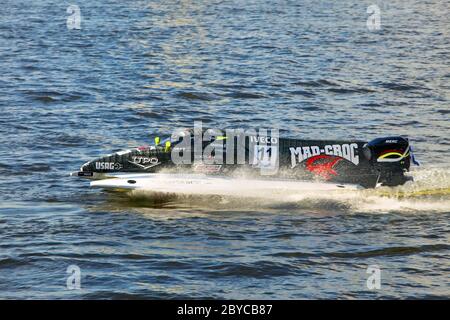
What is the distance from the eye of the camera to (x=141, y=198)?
103 feet

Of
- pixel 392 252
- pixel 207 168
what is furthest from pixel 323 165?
pixel 392 252

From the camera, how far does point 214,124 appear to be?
43.6 meters

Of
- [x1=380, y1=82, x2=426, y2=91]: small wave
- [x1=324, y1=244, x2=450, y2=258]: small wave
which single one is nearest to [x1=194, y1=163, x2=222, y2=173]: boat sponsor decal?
[x1=324, y1=244, x2=450, y2=258]: small wave

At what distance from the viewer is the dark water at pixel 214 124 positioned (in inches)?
1006

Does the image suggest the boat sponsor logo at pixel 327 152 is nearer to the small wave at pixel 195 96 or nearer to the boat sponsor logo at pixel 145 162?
the boat sponsor logo at pixel 145 162

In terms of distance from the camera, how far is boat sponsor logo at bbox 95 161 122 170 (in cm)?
3112

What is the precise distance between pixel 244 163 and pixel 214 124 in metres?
12.7

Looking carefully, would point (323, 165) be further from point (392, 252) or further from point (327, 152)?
point (392, 252)

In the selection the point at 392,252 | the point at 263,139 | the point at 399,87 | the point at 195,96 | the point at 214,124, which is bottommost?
the point at 392,252

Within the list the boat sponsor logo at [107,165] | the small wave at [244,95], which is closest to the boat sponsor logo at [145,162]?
the boat sponsor logo at [107,165]

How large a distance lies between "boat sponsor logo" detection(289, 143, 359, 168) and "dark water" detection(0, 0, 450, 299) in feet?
4.77

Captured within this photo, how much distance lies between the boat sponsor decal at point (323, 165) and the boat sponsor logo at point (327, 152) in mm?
115
